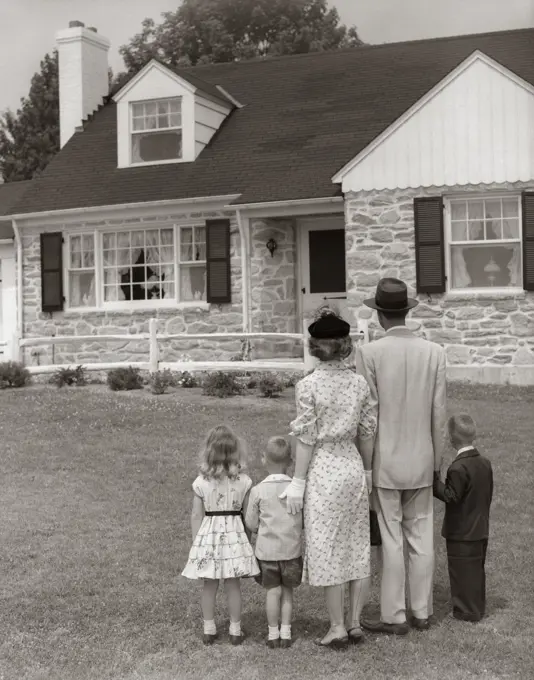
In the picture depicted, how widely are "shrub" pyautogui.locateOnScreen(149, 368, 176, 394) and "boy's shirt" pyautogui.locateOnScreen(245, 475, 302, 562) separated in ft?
23.7

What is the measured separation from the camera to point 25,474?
821cm

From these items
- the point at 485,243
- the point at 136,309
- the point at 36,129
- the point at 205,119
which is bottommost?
the point at 136,309

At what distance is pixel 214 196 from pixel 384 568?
32.8 feet

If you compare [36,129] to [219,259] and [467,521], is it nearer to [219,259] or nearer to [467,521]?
[219,259]

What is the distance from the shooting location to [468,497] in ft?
16.1

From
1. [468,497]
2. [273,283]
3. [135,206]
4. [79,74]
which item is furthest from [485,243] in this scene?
[79,74]

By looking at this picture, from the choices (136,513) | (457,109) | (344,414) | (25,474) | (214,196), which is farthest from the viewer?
(214,196)

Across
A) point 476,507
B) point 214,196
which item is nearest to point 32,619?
point 476,507

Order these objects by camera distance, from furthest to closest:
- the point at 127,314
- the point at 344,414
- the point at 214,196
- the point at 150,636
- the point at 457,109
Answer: the point at 127,314, the point at 214,196, the point at 457,109, the point at 150,636, the point at 344,414

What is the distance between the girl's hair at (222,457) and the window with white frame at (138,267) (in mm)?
10116

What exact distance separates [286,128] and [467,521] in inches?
441

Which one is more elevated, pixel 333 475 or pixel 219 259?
pixel 219 259

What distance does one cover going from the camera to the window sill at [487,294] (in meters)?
12.4

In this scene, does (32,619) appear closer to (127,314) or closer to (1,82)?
(1,82)
